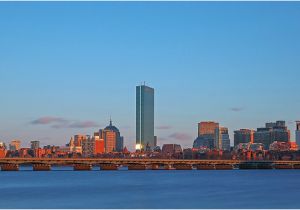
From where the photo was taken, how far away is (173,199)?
86.4 m

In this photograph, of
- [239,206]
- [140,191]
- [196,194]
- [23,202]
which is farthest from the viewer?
[140,191]

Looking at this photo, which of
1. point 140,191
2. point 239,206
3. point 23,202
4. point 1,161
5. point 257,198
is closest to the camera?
point 239,206

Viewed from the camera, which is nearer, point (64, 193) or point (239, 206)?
point (239, 206)

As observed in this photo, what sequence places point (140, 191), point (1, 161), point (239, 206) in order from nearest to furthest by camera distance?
point (239, 206), point (140, 191), point (1, 161)

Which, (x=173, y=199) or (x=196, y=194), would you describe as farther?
(x=196, y=194)

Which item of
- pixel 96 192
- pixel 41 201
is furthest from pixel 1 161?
pixel 41 201

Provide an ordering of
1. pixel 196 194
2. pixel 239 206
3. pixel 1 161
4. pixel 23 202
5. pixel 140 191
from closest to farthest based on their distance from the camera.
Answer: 1. pixel 239 206
2. pixel 23 202
3. pixel 196 194
4. pixel 140 191
5. pixel 1 161

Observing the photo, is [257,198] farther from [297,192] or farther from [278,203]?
[297,192]

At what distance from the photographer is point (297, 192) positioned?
325 ft

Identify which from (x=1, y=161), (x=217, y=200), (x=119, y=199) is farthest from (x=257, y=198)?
(x=1, y=161)

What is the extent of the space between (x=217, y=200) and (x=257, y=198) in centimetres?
651

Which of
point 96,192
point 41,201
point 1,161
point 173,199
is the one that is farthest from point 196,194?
point 1,161

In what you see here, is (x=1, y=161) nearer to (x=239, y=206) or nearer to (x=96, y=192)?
(x=96, y=192)

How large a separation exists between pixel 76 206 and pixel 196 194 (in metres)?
23.7
